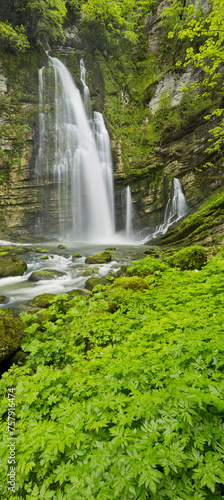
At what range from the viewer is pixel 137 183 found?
81.8ft

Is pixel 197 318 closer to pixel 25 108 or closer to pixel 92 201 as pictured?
pixel 92 201

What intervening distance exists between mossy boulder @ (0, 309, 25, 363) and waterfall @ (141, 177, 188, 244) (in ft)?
60.6

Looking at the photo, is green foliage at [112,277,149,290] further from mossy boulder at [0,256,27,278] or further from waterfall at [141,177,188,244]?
waterfall at [141,177,188,244]

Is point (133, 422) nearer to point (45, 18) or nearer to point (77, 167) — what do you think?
point (77, 167)

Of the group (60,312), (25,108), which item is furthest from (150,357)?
(25,108)

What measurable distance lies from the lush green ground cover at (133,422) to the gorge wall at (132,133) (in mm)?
19821

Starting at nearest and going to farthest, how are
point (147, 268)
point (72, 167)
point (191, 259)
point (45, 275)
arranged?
1. point (147, 268)
2. point (191, 259)
3. point (45, 275)
4. point (72, 167)

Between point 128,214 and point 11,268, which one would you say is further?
point 128,214

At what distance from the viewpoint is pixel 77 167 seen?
25.0 meters

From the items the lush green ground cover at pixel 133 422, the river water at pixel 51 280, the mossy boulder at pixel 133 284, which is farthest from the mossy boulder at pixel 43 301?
the lush green ground cover at pixel 133 422

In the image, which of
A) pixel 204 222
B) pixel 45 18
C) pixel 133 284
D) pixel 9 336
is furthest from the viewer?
pixel 45 18

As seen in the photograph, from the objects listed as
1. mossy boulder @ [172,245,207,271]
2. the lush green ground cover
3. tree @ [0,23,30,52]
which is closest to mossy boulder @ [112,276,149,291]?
mossy boulder @ [172,245,207,271]

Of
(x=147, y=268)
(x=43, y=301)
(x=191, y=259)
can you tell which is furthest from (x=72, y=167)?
(x=191, y=259)

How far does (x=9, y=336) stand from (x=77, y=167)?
78.4ft
